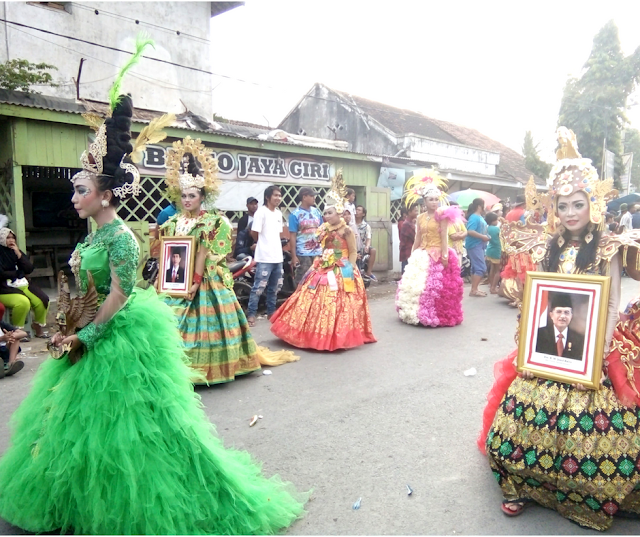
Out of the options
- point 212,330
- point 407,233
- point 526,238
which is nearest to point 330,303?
point 212,330

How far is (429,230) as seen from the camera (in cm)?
769

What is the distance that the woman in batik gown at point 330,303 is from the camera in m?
6.28

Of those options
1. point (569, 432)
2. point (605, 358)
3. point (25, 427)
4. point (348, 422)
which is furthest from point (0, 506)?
point (605, 358)

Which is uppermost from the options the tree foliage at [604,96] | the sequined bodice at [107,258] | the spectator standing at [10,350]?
the tree foliage at [604,96]

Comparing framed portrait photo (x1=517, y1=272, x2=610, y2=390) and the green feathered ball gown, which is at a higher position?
framed portrait photo (x1=517, y1=272, x2=610, y2=390)

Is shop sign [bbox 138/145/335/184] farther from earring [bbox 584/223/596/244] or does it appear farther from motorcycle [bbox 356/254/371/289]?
earring [bbox 584/223/596/244]

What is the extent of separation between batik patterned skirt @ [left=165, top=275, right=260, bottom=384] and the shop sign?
4.51m

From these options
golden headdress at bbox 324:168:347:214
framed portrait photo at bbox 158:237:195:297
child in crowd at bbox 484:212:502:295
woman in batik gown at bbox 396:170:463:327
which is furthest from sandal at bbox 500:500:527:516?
child in crowd at bbox 484:212:502:295

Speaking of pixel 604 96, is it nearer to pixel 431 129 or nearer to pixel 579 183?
pixel 431 129

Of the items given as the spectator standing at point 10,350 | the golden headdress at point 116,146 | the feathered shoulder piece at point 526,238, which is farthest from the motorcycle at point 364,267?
the golden headdress at point 116,146

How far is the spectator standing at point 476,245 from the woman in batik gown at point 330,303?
463 centimetres

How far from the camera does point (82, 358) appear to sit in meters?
2.58

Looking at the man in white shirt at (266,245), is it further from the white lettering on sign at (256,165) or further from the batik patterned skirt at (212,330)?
the batik patterned skirt at (212,330)

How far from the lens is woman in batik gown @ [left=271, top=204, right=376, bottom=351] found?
20.6ft
